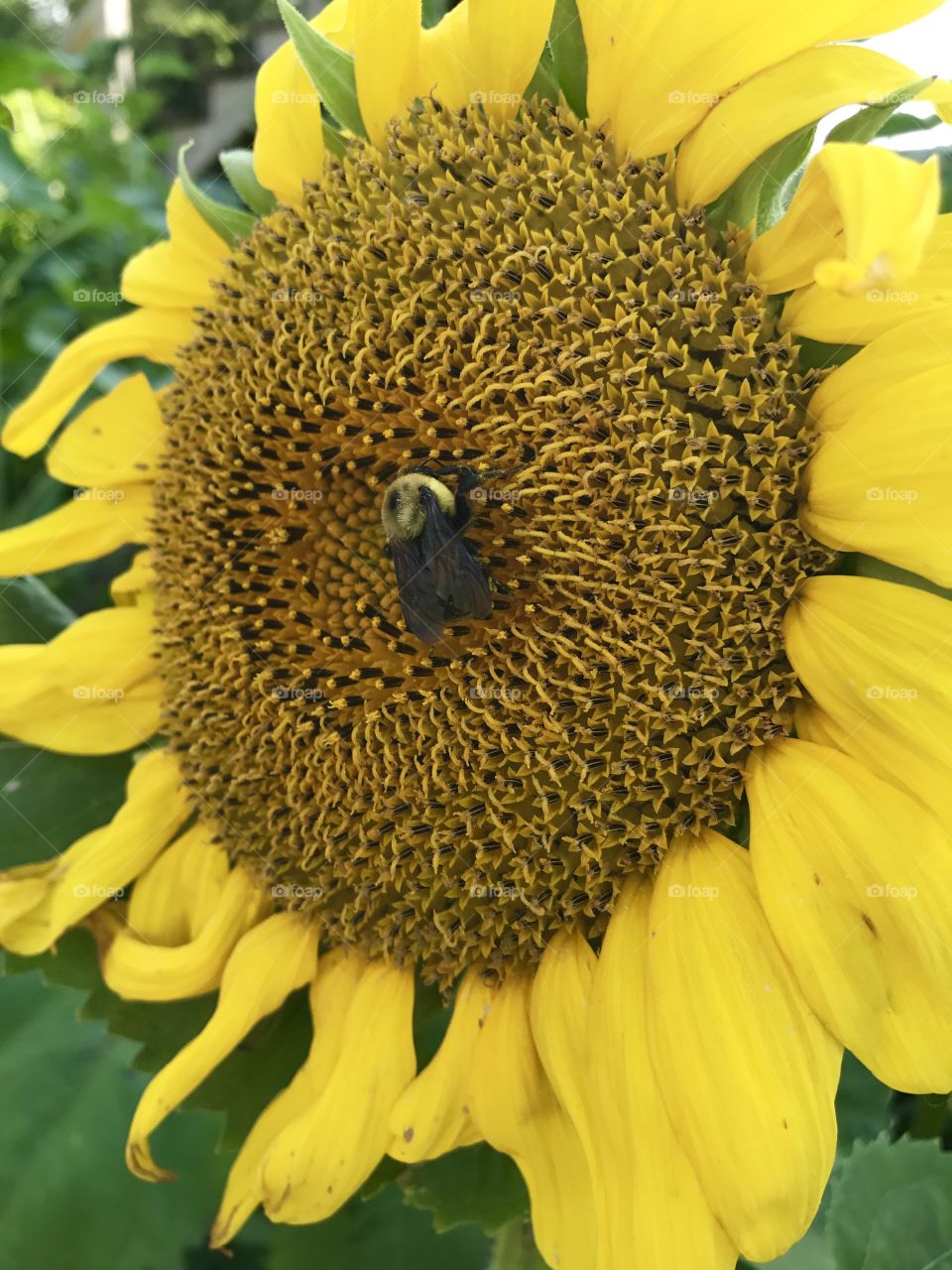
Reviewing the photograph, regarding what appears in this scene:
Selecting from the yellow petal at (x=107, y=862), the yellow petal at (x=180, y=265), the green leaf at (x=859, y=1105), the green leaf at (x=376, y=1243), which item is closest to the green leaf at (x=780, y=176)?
the yellow petal at (x=180, y=265)

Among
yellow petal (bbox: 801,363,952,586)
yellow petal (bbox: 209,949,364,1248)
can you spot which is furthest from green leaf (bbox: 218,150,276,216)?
yellow petal (bbox: 209,949,364,1248)

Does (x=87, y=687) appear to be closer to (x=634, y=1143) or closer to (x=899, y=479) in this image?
(x=634, y=1143)

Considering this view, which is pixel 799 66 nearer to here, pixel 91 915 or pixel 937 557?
pixel 937 557

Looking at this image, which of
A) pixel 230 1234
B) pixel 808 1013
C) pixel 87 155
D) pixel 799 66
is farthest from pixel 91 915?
pixel 87 155

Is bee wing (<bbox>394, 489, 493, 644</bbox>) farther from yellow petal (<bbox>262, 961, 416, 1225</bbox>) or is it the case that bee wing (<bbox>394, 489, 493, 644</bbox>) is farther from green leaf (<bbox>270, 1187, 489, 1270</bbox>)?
green leaf (<bbox>270, 1187, 489, 1270</bbox>)

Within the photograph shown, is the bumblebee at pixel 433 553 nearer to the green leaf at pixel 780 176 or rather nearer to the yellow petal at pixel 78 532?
the green leaf at pixel 780 176

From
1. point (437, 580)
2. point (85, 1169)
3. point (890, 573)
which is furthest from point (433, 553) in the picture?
point (85, 1169)
